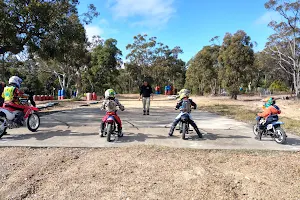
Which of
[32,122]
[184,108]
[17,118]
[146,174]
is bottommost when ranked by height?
[146,174]

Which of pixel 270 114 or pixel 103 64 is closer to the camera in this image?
pixel 270 114

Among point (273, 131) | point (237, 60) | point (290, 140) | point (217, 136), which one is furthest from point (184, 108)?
point (237, 60)

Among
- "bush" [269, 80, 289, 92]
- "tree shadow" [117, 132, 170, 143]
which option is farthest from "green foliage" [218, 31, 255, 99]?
"bush" [269, 80, 289, 92]

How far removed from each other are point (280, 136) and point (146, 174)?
3.72m

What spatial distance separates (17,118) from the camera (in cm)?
631

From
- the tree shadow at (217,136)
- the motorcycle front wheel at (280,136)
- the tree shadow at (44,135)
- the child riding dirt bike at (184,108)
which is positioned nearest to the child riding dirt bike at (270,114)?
the motorcycle front wheel at (280,136)

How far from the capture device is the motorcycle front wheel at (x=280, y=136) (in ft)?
19.0

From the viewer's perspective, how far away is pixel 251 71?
25203mm

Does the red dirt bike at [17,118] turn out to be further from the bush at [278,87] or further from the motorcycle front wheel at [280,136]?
the bush at [278,87]

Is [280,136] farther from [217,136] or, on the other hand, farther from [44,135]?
[44,135]

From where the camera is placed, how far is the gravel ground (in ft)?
10.7

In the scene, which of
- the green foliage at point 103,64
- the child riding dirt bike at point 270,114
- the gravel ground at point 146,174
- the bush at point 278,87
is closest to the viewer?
the gravel ground at point 146,174

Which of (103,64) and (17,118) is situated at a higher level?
(103,64)

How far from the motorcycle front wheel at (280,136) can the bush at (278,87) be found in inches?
1909
